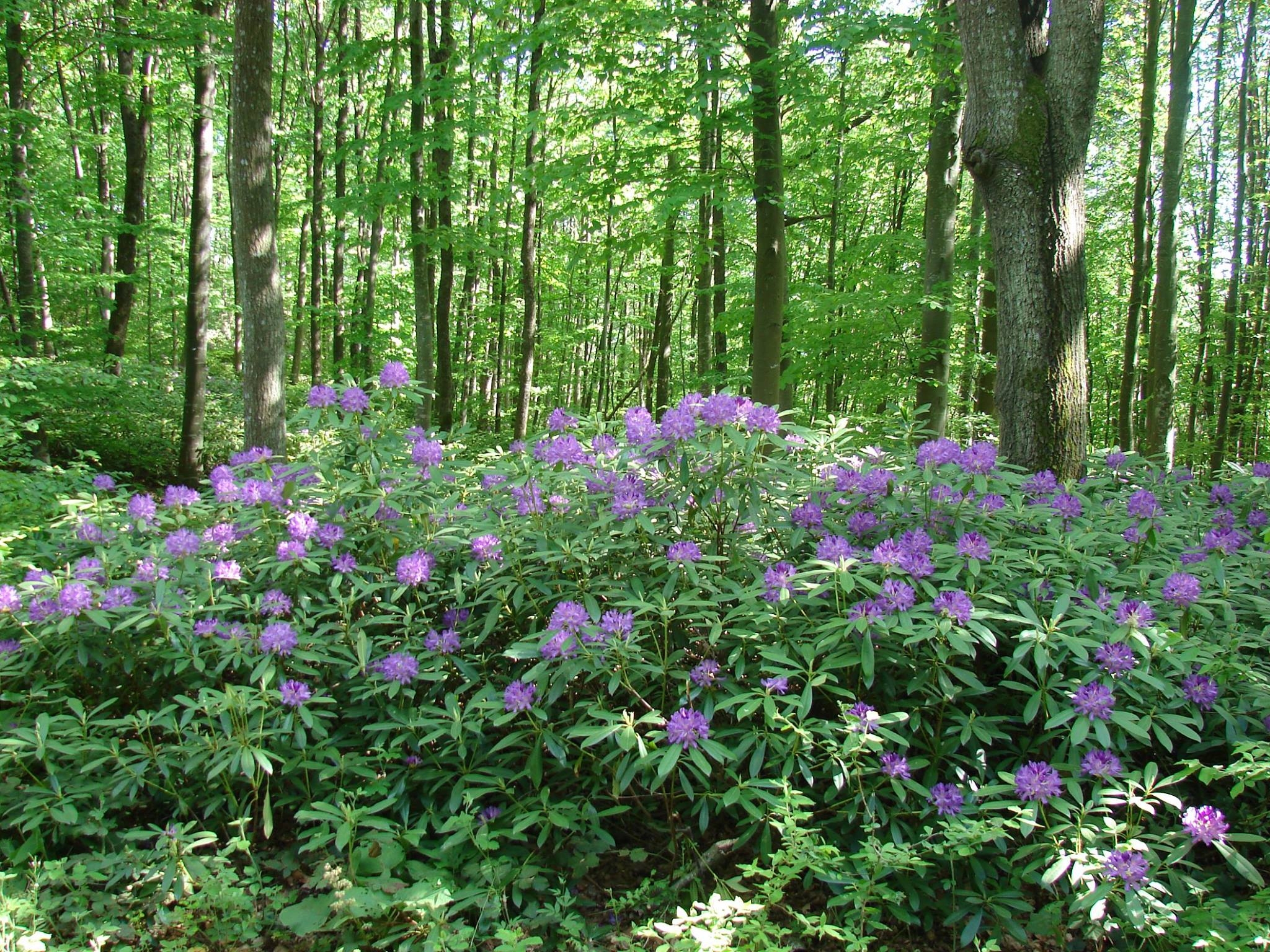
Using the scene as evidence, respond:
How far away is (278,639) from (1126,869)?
2.71 m

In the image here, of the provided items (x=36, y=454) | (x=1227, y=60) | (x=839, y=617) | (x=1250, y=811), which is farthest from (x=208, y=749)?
(x=1227, y=60)

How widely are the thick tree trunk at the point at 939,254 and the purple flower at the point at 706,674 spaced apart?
19.1ft

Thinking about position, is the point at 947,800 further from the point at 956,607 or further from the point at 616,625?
the point at 616,625

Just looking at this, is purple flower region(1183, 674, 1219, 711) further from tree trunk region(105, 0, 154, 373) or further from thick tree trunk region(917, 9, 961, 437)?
tree trunk region(105, 0, 154, 373)

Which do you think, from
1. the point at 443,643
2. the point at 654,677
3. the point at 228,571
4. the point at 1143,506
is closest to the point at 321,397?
the point at 228,571

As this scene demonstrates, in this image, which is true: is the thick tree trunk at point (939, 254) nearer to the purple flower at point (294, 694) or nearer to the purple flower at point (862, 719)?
the purple flower at point (862, 719)

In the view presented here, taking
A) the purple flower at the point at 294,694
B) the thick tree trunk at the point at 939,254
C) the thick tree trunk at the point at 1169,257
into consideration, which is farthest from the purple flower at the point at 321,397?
the thick tree trunk at the point at 1169,257

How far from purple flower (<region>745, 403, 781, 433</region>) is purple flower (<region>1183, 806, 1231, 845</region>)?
168 cm

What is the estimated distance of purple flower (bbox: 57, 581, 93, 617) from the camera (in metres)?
2.63

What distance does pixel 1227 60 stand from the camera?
51.9 feet

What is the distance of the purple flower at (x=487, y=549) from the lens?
9.24ft

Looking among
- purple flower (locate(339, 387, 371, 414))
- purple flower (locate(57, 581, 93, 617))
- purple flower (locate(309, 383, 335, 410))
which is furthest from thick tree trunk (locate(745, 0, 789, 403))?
purple flower (locate(57, 581, 93, 617))

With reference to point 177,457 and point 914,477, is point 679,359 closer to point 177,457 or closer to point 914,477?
point 177,457

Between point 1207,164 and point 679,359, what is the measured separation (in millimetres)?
15472
